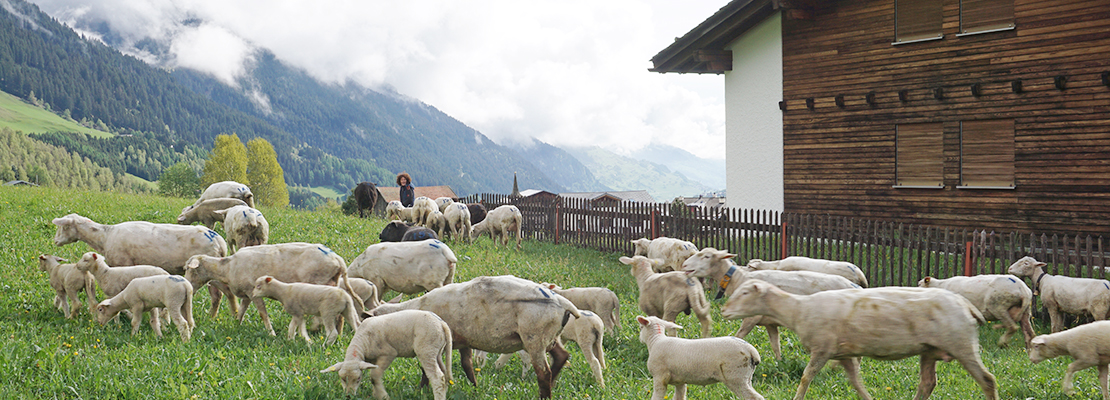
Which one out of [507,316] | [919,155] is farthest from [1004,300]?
[919,155]

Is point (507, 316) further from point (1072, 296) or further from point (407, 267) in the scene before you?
point (1072, 296)

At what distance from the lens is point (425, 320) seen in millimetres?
5613

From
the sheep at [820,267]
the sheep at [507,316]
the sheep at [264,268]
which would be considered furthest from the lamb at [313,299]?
the sheep at [820,267]

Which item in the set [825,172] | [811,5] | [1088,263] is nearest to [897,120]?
[825,172]

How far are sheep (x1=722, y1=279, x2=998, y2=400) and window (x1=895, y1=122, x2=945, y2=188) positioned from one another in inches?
471

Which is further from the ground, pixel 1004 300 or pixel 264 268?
pixel 264 268

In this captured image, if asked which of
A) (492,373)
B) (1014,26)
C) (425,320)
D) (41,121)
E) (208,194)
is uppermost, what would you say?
(41,121)

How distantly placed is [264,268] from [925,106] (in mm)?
14640

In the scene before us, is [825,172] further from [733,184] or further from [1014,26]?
[1014,26]

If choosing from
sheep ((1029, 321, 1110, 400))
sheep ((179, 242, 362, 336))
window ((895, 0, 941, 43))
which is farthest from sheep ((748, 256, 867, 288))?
window ((895, 0, 941, 43))

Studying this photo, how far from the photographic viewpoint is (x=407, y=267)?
8.80 meters

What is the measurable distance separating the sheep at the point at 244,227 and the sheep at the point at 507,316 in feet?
19.4

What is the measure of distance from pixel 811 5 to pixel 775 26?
3.97 feet

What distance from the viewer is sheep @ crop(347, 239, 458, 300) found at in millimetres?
8766
